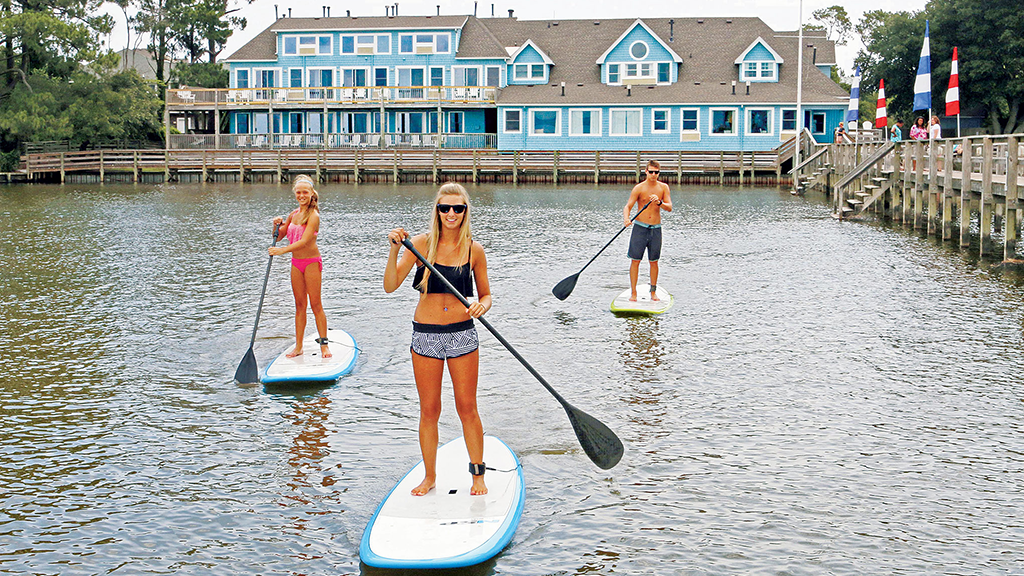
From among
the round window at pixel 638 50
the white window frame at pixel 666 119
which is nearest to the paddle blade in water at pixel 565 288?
the white window frame at pixel 666 119

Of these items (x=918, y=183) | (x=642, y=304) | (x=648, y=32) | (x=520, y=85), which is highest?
(x=648, y=32)

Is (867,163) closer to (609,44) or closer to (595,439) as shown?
(595,439)

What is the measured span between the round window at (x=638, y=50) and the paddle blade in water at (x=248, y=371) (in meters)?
49.9

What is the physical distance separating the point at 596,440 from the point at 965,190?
16.4 metres

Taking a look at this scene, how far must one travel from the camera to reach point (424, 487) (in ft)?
24.0

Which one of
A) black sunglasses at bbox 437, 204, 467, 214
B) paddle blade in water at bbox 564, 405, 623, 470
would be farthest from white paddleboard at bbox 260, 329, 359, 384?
black sunglasses at bbox 437, 204, 467, 214

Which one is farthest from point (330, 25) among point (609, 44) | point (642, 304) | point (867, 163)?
point (642, 304)

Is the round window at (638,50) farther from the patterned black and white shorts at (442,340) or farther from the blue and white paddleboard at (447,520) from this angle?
the patterned black and white shorts at (442,340)

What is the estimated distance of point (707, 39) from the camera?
60812mm

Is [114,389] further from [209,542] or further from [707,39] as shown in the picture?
[707,39]

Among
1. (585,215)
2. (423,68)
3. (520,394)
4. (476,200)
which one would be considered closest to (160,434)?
(520,394)

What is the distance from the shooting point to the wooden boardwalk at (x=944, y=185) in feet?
63.0

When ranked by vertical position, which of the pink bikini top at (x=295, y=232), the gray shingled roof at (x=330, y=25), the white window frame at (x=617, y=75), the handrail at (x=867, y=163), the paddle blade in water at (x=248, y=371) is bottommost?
the paddle blade in water at (x=248, y=371)

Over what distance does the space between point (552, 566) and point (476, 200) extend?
111ft
